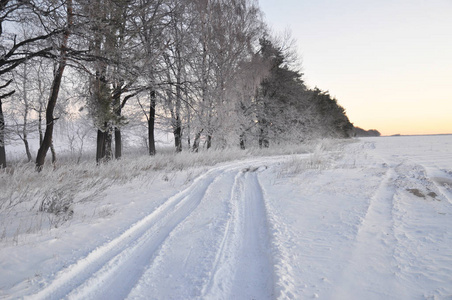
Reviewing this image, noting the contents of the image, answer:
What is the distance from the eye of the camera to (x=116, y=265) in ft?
8.56

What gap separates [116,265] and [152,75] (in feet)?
23.2

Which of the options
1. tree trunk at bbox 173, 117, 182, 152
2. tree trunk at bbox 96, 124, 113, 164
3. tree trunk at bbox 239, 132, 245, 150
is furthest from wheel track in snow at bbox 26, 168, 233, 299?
tree trunk at bbox 239, 132, 245, 150

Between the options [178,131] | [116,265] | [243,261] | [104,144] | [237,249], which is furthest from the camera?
[178,131]

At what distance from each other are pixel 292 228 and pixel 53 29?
22.6 ft

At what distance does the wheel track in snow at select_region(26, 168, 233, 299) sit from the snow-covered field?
0.04 feet

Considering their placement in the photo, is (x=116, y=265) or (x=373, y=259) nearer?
(x=116, y=265)

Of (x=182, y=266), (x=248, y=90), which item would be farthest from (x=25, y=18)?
(x=248, y=90)

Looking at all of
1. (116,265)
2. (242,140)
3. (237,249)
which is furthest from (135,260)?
(242,140)

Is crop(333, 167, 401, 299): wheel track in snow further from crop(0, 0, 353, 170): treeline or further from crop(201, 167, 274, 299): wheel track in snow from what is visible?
crop(0, 0, 353, 170): treeline

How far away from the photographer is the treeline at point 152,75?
6023mm

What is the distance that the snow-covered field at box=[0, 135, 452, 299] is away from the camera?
222cm

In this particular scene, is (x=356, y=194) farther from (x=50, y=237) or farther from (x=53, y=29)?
(x=53, y=29)

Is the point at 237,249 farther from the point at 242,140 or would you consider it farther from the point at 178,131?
the point at 242,140

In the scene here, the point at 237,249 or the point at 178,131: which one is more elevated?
the point at 178,131
